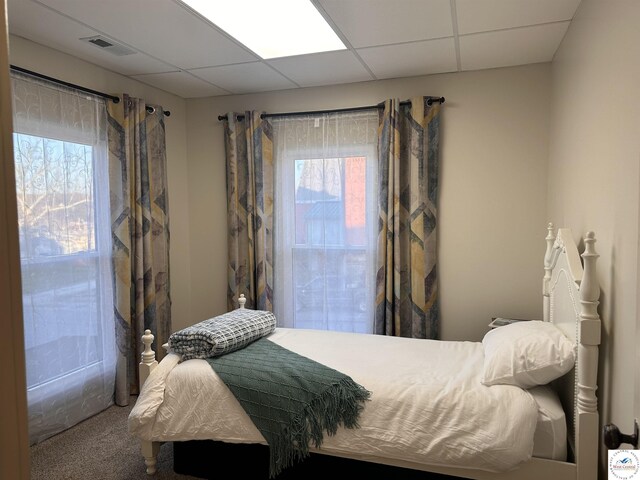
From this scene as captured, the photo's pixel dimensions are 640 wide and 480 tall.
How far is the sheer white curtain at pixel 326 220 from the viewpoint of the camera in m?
3.65

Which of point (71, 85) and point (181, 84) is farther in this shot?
point (181, 84)

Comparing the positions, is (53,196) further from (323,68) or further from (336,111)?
(336,111)

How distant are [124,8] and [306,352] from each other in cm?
212

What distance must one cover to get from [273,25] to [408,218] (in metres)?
1.71

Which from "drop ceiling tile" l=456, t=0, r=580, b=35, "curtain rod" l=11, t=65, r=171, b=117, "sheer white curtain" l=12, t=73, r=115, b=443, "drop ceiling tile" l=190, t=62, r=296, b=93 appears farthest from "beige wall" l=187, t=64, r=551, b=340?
"sheer white curtain" l=12, t=73, r=115, b=443

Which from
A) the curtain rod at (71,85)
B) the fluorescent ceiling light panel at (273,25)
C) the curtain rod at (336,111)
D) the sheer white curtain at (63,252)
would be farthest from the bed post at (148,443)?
the curtain rod at (336,111)

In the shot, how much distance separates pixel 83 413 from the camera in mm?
3068

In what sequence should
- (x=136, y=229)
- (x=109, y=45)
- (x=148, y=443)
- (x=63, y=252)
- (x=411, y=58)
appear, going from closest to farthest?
(x=148, y=443) < (x=109, y=45) < (x=63, y=252) < (x=411, y=58) < (x=136, y=229)

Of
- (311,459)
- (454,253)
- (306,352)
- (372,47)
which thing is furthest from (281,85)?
(311,459)

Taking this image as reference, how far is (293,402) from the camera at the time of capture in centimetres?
214

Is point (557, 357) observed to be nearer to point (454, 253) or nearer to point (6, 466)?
point (454, 253)

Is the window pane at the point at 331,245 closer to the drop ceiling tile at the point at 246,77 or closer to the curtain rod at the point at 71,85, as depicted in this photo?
the drop ceiling tile at the point at 246,77

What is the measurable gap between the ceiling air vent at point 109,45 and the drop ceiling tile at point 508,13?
204 cm

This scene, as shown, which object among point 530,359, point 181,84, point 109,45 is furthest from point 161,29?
point 530,359
